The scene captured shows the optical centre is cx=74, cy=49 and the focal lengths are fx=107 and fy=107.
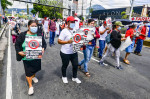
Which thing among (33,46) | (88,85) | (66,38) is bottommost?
(88,85)

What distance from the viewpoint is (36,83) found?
3.16 meters

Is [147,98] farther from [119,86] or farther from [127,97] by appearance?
[119,86]

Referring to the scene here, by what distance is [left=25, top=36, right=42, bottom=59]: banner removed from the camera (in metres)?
2.30

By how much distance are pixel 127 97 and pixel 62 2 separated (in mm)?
30754

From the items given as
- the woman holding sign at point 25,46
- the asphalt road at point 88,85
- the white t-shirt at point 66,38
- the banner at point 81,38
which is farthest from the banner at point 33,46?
the asphalt road at point 88,85

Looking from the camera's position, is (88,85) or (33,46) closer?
(33,46)

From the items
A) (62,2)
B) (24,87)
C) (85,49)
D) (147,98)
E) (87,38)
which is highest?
(62,2)

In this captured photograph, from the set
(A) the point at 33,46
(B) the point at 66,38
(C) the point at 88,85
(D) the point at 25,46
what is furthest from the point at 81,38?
(C) the point at 88,85

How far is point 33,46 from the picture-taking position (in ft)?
7.69

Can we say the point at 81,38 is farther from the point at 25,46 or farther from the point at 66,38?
the point at 25,46

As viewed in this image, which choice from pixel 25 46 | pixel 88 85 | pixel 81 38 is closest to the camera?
pixel 25 46

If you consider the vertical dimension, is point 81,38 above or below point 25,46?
above

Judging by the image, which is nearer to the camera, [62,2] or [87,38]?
[87,38]

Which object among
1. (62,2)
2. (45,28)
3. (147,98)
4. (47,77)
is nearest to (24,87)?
(47,77)
